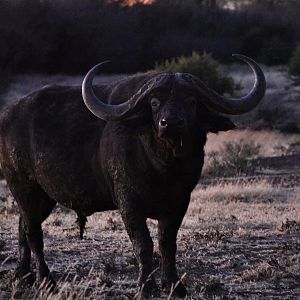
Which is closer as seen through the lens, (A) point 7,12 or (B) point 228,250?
(B) point 228,250

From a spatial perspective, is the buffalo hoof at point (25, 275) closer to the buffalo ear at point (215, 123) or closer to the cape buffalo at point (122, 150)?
the cape buffalo at point (122, 150)

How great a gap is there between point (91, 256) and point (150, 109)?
3223 millimetres

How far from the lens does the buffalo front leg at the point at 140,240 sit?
27.2 feet

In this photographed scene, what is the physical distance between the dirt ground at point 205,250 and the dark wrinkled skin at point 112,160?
442 mm

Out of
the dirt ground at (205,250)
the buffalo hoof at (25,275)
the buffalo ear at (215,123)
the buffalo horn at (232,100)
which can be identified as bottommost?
the dirt ground at (205,250)

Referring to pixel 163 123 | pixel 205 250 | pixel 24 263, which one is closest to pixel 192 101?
pixel 163 123

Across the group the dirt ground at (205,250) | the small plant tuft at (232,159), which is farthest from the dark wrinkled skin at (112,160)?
the small plant tuft at (232,159)

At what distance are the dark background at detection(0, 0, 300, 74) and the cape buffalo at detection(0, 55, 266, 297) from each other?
1444 inches

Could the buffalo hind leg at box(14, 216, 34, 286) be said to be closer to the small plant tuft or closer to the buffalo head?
the buffalo head

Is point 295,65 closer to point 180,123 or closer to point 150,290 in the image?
point 150,290

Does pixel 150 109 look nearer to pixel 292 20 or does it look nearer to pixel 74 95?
pixel 74 95

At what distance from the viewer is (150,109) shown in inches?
321

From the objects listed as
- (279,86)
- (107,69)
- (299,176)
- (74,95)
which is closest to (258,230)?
(74,95)

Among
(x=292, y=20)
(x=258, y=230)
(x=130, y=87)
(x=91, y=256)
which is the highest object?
(x=130, y=87)
